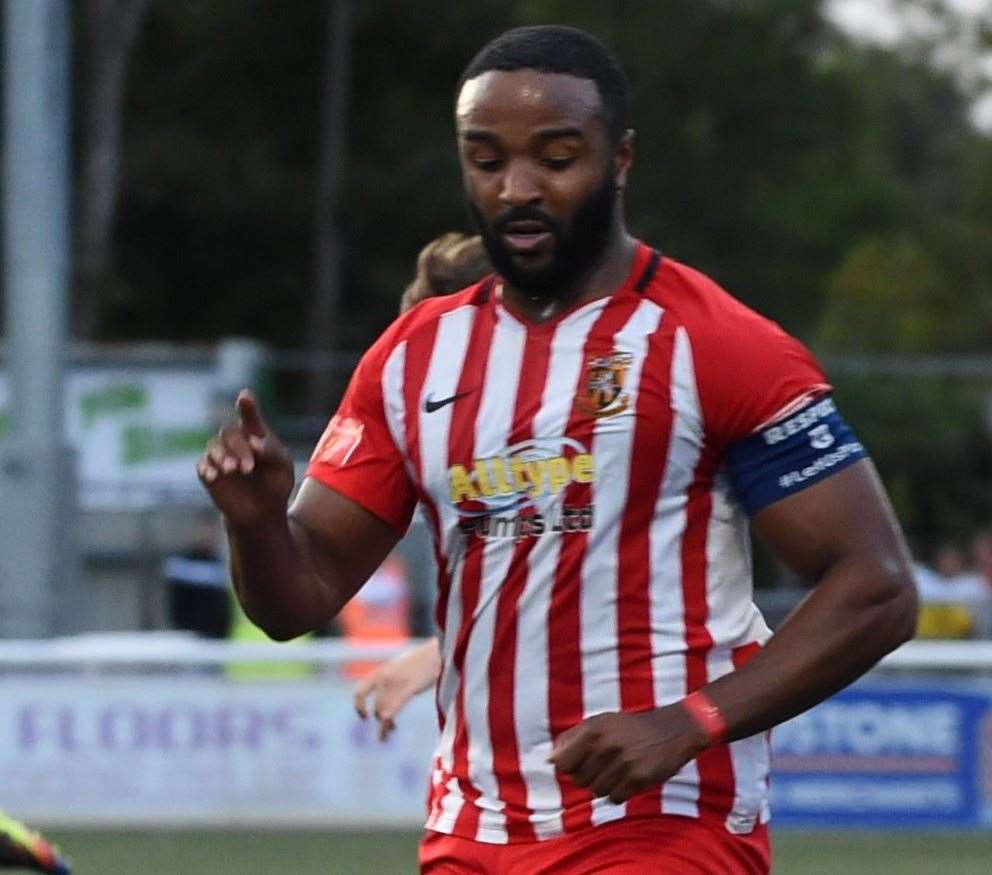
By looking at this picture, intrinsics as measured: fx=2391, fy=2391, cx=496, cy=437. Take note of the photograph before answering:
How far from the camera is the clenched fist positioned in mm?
3281

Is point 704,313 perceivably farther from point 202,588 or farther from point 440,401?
point 202,588

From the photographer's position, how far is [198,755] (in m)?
11.4

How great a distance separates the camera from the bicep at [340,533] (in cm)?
381

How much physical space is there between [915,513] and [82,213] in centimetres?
1595

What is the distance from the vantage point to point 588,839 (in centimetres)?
361

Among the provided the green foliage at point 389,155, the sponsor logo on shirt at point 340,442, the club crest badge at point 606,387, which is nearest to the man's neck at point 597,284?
the club crest badge at point 606,387

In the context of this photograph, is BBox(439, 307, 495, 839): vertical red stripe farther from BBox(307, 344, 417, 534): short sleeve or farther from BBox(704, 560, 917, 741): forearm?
BBox(704, 560, 917, 741): forearm

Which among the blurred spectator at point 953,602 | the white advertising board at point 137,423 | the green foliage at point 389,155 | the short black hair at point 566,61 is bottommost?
the blurred spectator at point 953,602

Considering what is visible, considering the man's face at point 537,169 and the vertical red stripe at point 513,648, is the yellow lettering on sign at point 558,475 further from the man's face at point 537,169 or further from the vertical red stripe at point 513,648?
the man's face at point 537,169

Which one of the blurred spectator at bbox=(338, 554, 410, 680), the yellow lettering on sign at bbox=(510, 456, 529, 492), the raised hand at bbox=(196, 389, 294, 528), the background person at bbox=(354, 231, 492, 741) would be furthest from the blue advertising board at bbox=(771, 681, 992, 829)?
the raised hand at bbox=(196, 389, 294, 528)

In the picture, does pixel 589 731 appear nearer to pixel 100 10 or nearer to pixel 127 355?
pixel 127 355

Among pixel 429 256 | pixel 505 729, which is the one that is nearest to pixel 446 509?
pixel 505 729

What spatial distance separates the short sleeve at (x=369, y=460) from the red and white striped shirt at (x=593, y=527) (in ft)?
0.24

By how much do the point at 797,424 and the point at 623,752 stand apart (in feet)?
1.81
